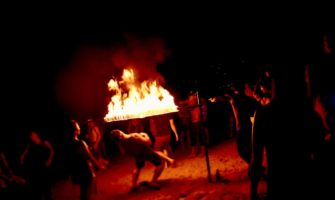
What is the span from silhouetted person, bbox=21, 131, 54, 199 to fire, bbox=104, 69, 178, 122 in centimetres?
185

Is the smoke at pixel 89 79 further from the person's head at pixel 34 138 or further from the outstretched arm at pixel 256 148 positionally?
the outstretched arm at pixel 256 148

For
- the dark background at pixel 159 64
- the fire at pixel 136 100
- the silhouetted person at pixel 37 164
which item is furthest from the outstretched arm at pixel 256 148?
the dark background at pixel 159 64

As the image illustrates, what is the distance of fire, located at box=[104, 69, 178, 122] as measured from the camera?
7.77 meters

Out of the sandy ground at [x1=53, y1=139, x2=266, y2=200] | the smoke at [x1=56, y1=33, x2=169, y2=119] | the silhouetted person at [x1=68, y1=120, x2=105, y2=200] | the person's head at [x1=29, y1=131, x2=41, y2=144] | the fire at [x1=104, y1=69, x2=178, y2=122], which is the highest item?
the smoke at [x1=56, y1=33, x2=169, y2=119]

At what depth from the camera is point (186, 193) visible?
26.7ft

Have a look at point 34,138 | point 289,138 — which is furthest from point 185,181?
point 289,138

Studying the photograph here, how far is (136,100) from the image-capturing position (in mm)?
8281

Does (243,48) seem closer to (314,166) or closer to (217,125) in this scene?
(217,125)

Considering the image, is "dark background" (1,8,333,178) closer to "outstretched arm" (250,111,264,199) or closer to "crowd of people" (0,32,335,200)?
"crowd of people" (0,32,335,200)

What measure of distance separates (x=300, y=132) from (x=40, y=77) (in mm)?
21795

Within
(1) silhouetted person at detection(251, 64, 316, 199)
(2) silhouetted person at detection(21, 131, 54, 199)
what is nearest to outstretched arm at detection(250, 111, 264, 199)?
(1) silhouetted person at detection(251, 64, 316, 199)

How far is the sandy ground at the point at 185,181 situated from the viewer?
7.91m

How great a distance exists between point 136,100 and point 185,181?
8.83 feet

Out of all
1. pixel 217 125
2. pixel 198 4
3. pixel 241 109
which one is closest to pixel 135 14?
pixel 198 4
